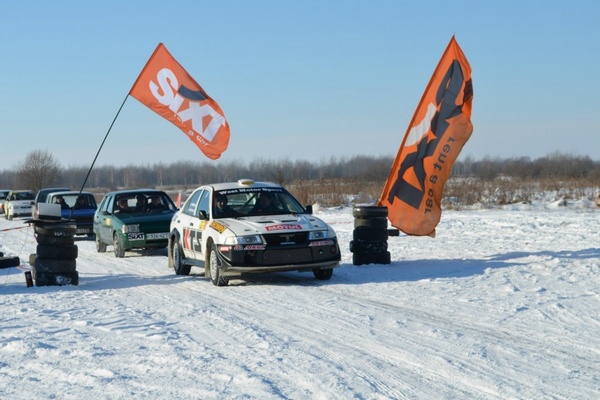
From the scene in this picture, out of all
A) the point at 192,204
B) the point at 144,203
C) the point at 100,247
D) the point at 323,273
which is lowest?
the point at 100,247

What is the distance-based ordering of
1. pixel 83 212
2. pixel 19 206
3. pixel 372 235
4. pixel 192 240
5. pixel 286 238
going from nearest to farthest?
pixel 286 238, pixel 192 240, pixel 372 235, pixel 83 212, pixel 19 206

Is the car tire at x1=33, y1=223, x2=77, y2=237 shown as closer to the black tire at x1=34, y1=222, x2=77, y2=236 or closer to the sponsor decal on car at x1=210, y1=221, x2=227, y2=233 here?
the black tire at x1=34, y1=222, x2=77, y2=236

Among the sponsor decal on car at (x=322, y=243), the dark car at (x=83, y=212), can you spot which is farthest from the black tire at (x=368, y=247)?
the dark car at (x=83, y=212)

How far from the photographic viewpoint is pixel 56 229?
40.5 ft

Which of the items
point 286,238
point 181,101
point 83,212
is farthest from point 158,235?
point 83,212

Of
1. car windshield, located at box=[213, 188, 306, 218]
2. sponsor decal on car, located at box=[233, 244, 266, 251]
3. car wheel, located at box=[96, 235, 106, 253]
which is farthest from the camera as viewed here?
car wheel, located at box=[96, 235, 106, 253]

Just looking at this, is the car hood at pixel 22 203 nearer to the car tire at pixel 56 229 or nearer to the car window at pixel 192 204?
the car window at pixel 192 204

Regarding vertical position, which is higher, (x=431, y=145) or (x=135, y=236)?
(x=431, y=145)

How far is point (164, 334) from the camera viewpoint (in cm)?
820

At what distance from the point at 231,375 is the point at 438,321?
319 centimetres

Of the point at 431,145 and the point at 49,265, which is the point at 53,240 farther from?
the point at 431,145

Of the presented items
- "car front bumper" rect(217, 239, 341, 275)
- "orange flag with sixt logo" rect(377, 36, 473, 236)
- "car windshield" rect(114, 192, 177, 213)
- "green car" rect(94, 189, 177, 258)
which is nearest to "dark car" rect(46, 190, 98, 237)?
"green car" rect(94, 189, 177, 258)

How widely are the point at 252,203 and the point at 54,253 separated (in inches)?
125

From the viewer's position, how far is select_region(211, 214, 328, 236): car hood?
1210 centimetres
